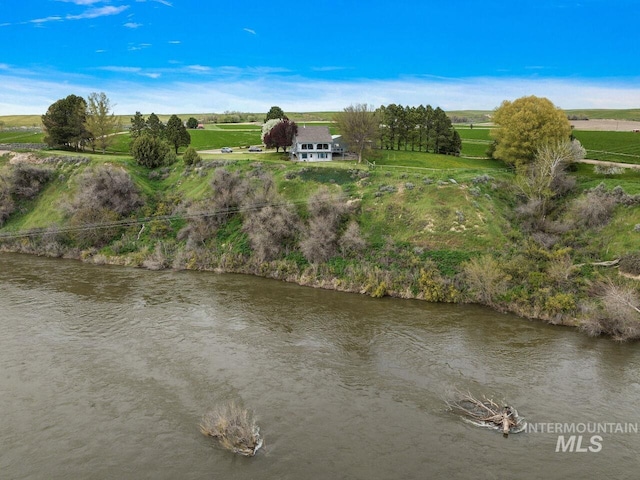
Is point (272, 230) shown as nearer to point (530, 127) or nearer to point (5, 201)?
point (530, 127)

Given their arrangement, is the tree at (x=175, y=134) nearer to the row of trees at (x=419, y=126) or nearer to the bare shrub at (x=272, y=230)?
the row of trees at (x=419, y=126)

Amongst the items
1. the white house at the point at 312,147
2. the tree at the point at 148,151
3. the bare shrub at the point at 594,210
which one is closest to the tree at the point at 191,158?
the tree at the point at 148,151

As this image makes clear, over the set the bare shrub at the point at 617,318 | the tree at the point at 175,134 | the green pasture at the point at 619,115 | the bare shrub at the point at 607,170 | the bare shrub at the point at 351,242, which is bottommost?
the bare shrub at the point at 617,318

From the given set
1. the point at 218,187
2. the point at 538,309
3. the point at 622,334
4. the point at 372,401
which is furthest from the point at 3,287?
the point at 622,334

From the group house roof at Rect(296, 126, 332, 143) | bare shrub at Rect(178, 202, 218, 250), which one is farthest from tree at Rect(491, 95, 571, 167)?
bare shrub at Rect(178, 202, 218, 250)

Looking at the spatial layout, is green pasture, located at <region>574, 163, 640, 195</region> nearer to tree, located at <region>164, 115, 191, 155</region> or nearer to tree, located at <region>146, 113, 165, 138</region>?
tree, located at <region>164, 115, 191, 155</region>

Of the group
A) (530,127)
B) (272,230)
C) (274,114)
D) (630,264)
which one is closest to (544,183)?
(530,127)

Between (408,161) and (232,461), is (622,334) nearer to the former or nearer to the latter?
(232,461)
